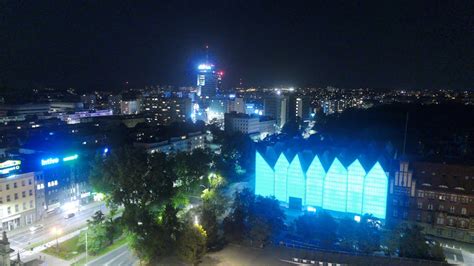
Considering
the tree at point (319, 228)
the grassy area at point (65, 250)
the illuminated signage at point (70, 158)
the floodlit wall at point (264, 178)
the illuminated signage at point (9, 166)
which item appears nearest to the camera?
the grassy area at point (65, 250)

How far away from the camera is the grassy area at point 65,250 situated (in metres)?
27.5

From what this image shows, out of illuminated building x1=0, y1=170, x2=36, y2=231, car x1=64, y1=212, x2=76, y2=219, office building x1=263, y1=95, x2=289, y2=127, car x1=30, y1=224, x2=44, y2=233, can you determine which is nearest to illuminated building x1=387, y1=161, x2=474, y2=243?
car x1=64, y1=212, x2=76, y2=219

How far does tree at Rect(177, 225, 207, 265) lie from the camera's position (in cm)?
2509

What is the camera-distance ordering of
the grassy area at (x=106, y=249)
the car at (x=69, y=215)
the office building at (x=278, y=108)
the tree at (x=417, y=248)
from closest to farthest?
the tree at (x=417, y=248)
the grassy area at (x=106, y=249)
the car at (x=69, y=215)
the office building at (x=278, y=108)

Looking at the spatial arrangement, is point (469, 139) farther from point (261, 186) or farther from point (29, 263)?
point (29, 263)

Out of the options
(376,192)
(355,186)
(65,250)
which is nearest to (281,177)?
(355,186)

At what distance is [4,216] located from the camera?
31375 mm

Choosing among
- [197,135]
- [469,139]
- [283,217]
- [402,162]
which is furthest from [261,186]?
[469,139]

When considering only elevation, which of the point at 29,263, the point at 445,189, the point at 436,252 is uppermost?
the point at 445,189

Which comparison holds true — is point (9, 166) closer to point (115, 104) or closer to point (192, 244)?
point (192, 244)

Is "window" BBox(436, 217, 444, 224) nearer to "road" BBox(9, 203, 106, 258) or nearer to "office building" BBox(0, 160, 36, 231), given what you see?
"road" BBox(9, 203, 106, 258)

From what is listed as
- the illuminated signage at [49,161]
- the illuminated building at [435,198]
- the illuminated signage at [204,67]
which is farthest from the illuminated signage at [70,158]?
the illuminated signage at [204,67]

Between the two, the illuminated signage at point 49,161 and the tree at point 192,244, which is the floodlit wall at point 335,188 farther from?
the illuminated signage at point 49,161

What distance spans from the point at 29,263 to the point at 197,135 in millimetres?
42239
